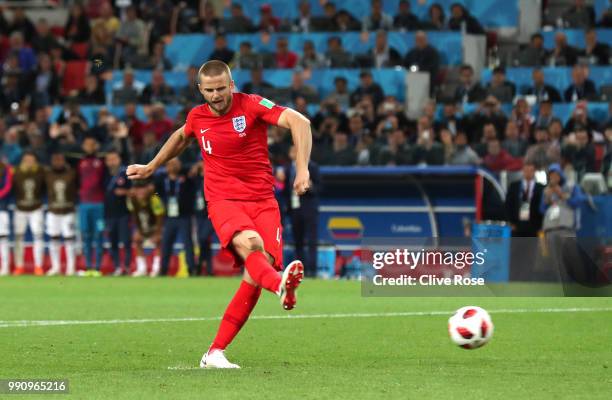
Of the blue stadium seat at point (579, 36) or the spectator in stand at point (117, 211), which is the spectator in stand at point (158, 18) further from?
the blue stadium seat at point (579, 36)

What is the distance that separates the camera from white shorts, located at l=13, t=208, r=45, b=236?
23484 millimetres

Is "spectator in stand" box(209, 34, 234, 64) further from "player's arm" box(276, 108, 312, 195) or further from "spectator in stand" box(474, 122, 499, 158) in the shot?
"player's arm" box(276, 108, 312, 195)

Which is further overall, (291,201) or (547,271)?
(291,201)

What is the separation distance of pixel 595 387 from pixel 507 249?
982cm

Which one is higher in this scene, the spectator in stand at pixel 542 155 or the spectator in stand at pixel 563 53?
the spectator in stand at pixel 563 53

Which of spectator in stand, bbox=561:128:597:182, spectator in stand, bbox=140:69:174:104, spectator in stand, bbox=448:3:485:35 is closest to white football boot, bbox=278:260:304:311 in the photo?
spectator in stand, bbox=561:128:597:182

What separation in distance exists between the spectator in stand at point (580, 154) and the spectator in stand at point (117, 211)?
7471 millimetres


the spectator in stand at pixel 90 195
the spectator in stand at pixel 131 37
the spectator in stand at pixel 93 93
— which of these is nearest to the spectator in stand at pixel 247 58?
the spectator in stand at pixel 131 37

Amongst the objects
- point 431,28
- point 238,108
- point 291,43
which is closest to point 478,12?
point 431,28

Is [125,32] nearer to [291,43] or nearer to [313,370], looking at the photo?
[291,43]

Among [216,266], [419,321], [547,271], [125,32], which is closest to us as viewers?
[419,321]

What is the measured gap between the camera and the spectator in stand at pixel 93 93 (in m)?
26.3

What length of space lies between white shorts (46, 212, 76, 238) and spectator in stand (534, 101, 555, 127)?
818cm

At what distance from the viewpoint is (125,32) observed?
2838cm
